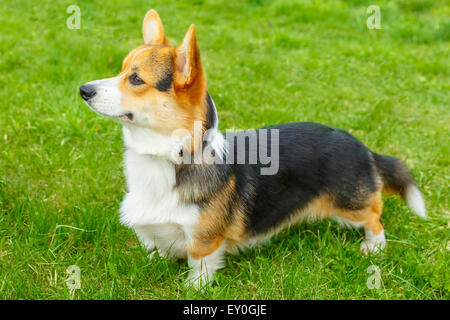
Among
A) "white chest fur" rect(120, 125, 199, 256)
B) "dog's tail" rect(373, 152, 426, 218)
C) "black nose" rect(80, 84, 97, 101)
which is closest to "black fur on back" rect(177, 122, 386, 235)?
"dog's tail" rect(373, 152, 426, 218)

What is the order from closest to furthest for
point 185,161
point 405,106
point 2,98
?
1. point 185,161
2. point 2,98
3. point 405,106

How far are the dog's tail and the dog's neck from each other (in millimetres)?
1298

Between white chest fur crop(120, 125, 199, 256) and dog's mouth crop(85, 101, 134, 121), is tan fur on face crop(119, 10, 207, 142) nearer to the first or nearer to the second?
dog's mouth crop(85, 101, 134, 121)

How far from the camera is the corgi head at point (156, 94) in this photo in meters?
2.40

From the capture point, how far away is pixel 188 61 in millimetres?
2314

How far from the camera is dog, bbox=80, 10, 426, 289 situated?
7.99 ft

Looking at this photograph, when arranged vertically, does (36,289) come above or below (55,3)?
below

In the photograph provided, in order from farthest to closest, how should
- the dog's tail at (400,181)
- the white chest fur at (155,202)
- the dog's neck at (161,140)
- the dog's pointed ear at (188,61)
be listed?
the dog's tail at (400,181), the white chest fur at (155,202), the dog's neck at (161,140), the dog's pointed ear at (188,61)

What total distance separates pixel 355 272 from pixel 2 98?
3864mm

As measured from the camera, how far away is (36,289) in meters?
2.61

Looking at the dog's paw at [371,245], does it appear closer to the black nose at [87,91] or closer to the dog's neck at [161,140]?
the dog's neck at [161,140]

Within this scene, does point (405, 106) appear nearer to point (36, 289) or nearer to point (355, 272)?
point (355, 272)

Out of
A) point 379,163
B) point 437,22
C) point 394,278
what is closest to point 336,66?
point 437,22

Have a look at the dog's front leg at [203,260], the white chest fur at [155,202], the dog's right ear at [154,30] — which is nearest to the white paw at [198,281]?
the dog's front leg at [203,260]
